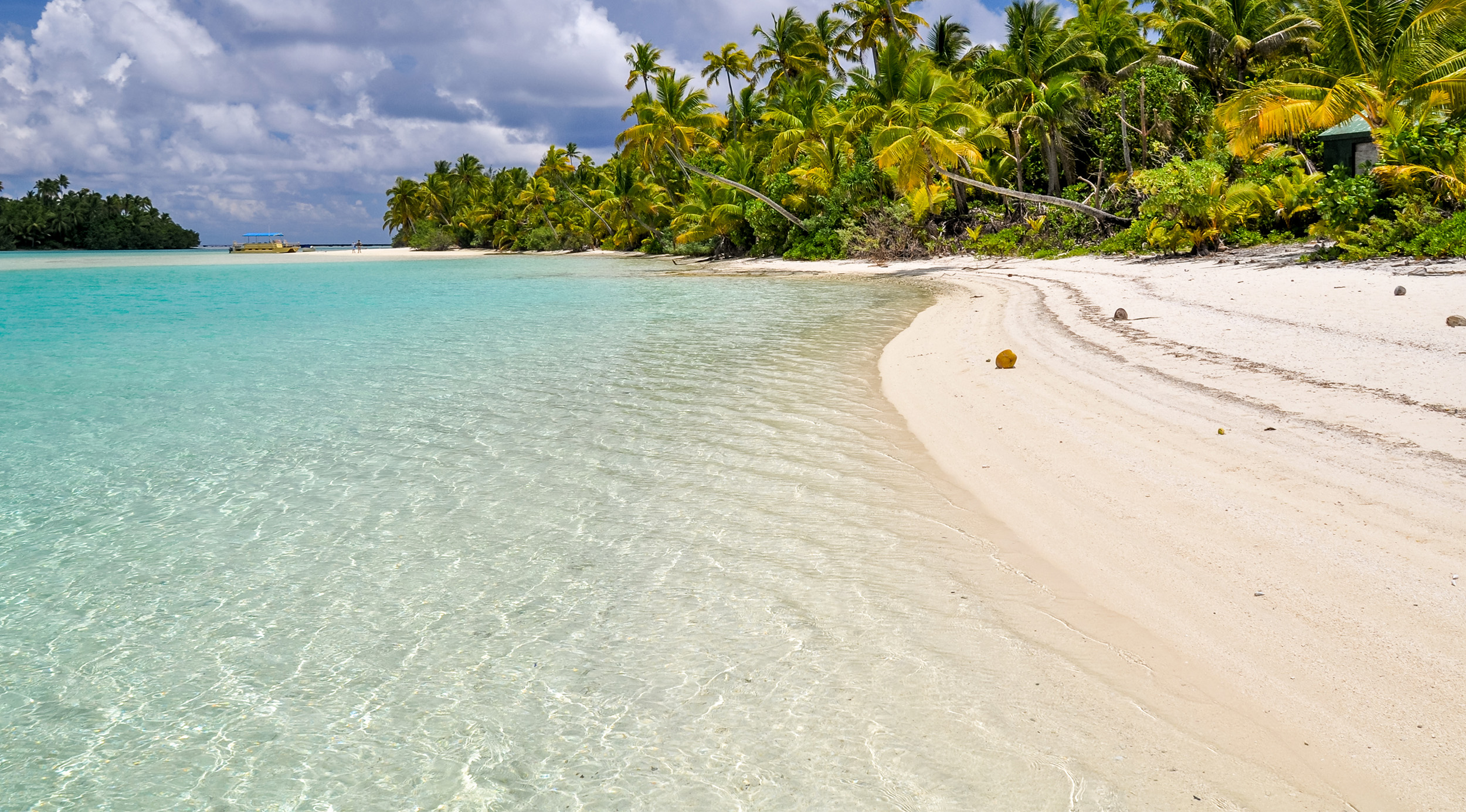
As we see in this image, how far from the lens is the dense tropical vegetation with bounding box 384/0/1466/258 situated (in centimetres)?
1599

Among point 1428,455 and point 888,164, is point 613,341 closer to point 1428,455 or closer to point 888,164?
point 1428,455

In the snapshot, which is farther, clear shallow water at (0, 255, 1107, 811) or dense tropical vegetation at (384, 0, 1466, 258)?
dense tropical vegetation at (384, 0, 1466, 258)

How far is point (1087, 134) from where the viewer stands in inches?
1133

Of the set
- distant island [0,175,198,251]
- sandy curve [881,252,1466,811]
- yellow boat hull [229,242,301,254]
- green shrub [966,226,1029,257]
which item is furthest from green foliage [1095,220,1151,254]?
distant island [0,175,198,251]

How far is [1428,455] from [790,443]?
390 centimetres

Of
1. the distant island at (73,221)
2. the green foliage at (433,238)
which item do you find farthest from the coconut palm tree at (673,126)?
the distant island at (73,221)

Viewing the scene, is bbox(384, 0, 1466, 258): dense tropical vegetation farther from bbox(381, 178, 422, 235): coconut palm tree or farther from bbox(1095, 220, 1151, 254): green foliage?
bbox(381, 178, 422, 235): coconut palm tree

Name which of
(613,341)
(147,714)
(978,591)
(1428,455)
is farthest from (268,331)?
(1428,455)

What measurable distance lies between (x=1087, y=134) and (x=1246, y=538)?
1123 inches

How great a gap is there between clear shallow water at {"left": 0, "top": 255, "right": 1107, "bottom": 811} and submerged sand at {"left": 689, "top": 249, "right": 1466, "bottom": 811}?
17.2 inches

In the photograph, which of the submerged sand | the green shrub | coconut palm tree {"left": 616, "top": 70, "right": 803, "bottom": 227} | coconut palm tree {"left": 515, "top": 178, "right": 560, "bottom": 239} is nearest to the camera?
the submerged sand

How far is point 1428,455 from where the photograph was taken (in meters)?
4.59

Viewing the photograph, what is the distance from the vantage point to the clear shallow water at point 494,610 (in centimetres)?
271

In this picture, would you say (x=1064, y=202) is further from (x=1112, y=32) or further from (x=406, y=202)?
(x=406, y=202)
